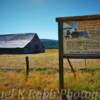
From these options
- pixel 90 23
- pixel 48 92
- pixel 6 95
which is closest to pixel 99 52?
pixel 90 23

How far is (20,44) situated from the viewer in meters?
48.2

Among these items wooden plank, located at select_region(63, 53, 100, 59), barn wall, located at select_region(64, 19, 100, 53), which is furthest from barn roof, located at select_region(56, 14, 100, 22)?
wooden plank, located at select_region(63, 53, 100, 59)

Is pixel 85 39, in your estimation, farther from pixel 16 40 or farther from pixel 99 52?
pixel 16 40

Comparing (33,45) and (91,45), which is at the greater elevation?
(91,45)

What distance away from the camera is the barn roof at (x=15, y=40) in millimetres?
48394

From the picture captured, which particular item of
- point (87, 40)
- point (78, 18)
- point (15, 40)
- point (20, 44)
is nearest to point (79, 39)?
point (87, 40)

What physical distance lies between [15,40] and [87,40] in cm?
4352

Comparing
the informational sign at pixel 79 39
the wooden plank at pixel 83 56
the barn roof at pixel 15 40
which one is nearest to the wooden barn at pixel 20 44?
the barn roof at pixel 15 40

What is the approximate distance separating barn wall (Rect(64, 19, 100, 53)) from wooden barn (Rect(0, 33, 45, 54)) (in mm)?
38712

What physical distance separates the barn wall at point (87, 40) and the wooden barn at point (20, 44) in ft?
127

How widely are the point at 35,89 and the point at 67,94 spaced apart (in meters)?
1.31

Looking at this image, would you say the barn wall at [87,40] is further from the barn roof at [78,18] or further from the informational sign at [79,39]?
the barn roof at [78,18]

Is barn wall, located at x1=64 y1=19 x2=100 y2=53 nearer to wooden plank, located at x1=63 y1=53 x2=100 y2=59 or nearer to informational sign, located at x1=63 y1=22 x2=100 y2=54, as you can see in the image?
informational sign, located at x1=63 y1=22 x2=100 y2=54

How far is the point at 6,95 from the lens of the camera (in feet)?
26.4
